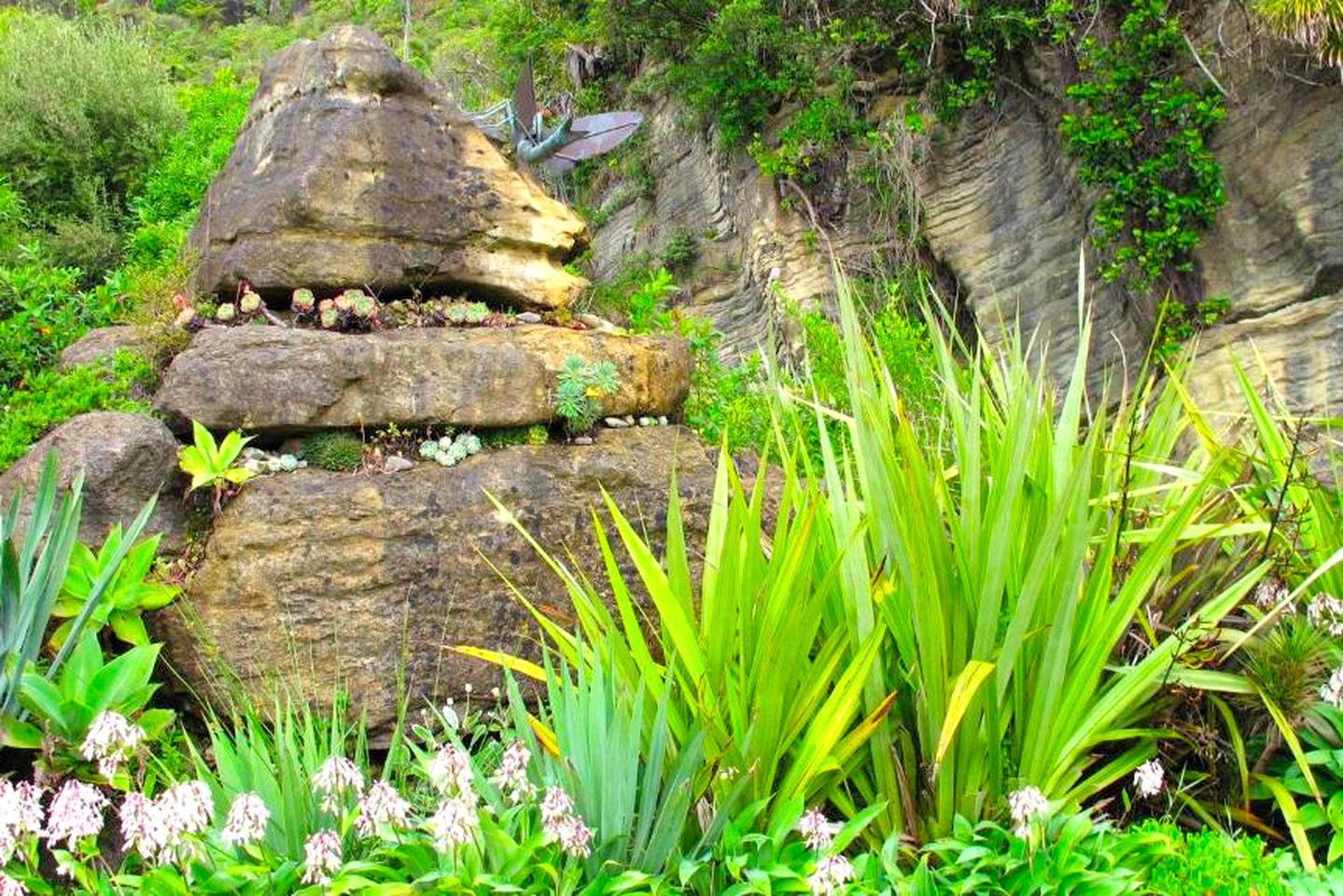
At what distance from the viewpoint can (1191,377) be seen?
799 centimetres

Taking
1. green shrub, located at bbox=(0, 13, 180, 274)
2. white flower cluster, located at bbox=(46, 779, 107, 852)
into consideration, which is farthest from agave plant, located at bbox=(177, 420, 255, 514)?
green shrub, located at bbox=(0, 13, 180, 274)

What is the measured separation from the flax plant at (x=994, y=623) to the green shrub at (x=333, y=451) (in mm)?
2161

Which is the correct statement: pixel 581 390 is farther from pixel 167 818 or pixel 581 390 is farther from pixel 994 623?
pixel 167 818

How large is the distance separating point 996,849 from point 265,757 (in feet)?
5.99

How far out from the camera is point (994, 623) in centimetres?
269

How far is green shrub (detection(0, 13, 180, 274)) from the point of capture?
8586mm

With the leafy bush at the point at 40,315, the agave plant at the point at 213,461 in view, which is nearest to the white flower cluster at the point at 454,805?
the agave plant at the point at 213,461

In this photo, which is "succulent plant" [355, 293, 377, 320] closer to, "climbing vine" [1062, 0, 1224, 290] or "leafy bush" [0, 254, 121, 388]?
"leafy bush" [0, 254, 121, 388]

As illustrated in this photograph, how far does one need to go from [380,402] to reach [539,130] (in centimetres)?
214

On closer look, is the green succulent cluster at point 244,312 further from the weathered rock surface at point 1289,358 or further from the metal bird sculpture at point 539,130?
the weathered rock surface at point 1289,358

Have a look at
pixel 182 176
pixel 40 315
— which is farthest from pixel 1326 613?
pixel 182 176

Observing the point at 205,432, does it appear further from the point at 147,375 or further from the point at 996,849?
the point at 996,849

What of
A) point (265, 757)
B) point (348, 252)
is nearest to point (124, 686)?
point (265, 757)

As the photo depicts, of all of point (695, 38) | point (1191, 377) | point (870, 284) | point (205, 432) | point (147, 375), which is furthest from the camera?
point (695, 38)
